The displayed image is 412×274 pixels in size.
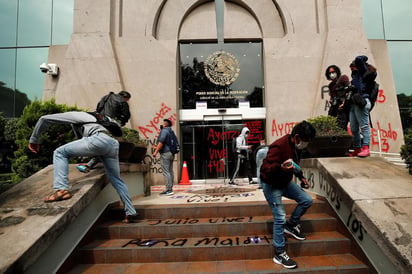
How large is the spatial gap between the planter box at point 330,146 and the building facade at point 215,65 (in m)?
5.34

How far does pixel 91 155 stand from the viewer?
3.25m

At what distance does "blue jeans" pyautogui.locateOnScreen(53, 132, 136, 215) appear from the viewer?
3.10m

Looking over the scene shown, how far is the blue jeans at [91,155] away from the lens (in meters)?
3.10

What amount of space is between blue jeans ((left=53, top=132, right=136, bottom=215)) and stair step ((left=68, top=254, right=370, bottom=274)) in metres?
0.86

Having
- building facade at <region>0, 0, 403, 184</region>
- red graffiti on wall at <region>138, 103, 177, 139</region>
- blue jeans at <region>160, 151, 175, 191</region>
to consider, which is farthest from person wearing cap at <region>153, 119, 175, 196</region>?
red graffiti on wall at <region>138, 103, 177, 139</region>

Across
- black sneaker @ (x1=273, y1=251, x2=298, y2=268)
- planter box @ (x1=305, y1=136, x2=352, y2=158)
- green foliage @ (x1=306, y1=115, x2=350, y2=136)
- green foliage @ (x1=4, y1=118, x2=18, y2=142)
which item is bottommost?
black sneaker @ (x1=273, y1=251, x2=298, y2=268)

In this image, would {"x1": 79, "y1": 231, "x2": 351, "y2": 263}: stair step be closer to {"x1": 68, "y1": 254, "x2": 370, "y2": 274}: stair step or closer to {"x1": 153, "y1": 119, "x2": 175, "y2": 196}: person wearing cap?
{"x1": 68, "y1": 254, "x2": 370, "y2": 274}: stair step

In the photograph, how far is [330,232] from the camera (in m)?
A: 3.36

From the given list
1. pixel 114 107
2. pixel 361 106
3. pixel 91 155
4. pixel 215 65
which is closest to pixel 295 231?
pixel 361 106

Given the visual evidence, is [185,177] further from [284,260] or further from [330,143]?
[284,260]

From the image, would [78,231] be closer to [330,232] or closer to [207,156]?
[330,232]

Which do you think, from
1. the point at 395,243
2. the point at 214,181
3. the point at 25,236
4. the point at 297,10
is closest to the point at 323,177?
the point at 395,243

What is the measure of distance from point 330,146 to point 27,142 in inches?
278

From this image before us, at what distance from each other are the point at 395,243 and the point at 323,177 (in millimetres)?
1653
